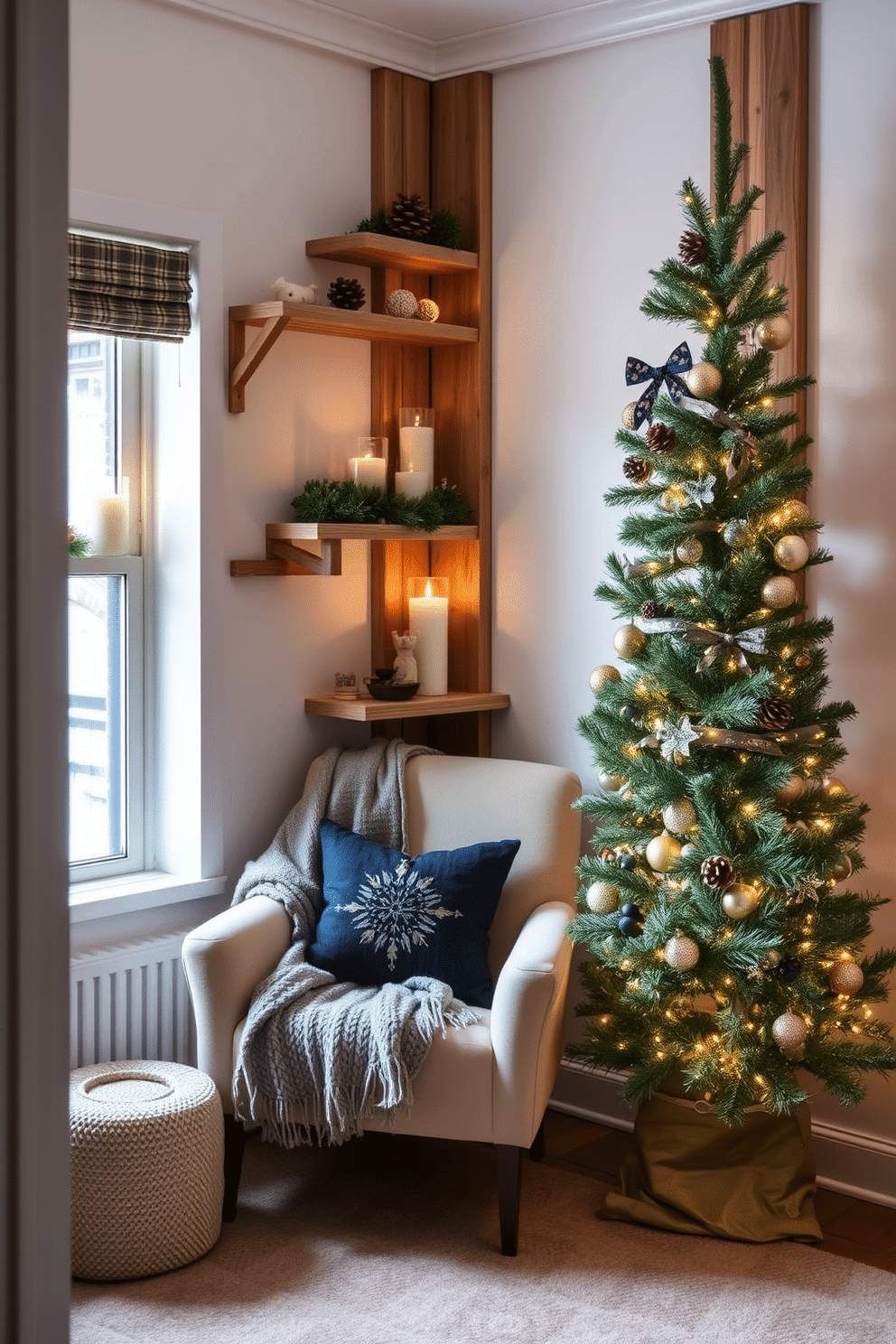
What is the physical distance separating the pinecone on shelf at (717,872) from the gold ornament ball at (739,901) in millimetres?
21

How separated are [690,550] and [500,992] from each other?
0.96 meters

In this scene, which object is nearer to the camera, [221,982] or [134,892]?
[221,982]

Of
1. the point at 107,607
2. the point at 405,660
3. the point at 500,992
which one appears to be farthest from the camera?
the point at 405,660

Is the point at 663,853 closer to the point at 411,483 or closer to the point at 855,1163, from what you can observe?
the point at 855,1163

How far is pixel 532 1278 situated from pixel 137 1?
281cm

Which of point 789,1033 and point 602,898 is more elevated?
point 602,898

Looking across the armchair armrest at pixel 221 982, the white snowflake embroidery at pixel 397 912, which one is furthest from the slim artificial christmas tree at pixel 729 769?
the armchair armrest at pixel 221 982

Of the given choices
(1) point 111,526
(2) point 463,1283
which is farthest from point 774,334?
(2) point 463,1283

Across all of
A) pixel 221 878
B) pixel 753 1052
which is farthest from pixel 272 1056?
pixel 753 1052

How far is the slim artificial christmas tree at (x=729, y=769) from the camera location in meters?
2.61

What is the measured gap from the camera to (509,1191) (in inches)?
105

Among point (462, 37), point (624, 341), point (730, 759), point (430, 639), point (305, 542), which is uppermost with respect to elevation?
point (462, 37)

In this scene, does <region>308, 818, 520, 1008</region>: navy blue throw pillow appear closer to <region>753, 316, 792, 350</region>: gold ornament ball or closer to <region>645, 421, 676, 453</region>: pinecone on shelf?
<region>645, 421, 676, 453</region>: pinecone on shelf

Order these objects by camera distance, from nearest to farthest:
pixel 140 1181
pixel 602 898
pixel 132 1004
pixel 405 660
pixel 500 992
A: pixel 140 1181, pixel 500 992, pixel 602 898, pixel 132 1004, pixel 405 660
